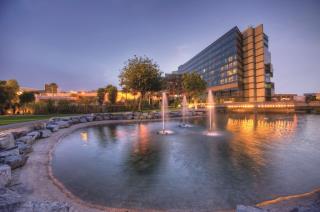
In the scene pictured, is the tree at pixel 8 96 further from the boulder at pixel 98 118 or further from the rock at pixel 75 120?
the boulder at pixel 98 118

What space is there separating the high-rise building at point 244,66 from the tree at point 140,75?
5110 centimetres

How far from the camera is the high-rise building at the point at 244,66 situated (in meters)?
71.6

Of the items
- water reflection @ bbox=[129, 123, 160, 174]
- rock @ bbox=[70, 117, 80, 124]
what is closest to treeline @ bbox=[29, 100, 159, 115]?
rock @ bbox=[70, 117, 80, 124]

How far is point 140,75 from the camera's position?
104 feet

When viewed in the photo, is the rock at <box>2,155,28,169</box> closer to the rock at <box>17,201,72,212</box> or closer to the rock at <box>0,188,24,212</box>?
the rock at <box>0,188,24,212</box>

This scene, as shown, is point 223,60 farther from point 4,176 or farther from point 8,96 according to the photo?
point 4,176

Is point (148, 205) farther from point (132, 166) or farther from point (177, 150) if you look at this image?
point (177, 150)

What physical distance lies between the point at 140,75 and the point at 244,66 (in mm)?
65320

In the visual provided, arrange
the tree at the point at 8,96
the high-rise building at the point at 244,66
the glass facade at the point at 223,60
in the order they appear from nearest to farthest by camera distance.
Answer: the tree at the point at 8,96 → the high-rise building at the point at 244,66 → the glass facade at the point at 223,60

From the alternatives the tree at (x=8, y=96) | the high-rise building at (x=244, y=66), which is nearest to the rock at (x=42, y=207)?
the tree at (x=8, y=96)

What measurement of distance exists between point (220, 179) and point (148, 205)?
2.75 meters

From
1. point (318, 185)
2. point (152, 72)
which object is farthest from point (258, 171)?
point (152, 72)

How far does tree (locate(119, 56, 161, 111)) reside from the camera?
31859 millimetres

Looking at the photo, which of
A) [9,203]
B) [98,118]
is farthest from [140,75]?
[9,203]
